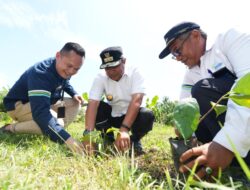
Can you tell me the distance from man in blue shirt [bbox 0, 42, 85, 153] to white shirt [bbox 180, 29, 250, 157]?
3.56ft

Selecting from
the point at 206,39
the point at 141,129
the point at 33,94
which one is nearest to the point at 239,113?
the point at 206,39

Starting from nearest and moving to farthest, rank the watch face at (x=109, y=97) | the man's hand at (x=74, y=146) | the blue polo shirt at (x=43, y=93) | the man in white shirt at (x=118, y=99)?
the man's hand at (x=74, y=146) < the blue polo shirt at (x=43, y=93) < the man in white shirt at (x=118, y=99) < the watch face at (x=109, y=97)

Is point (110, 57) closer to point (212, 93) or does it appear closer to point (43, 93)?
point (43, 93)

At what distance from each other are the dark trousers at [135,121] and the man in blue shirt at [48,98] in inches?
16.5

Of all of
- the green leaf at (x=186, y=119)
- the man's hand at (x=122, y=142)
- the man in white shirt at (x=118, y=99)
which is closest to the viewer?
the green leaf at (x=186, y=119)

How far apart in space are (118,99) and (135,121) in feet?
0.99

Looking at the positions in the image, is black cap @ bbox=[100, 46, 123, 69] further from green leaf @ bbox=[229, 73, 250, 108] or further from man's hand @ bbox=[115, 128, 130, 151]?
green leaf @ bbox=[229, 73, 250, 108]

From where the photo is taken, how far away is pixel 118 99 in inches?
130

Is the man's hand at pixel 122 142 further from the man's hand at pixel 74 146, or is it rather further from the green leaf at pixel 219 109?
the green leaf at pixel 219 109

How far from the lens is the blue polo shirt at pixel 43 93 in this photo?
2.72 m

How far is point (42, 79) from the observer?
315cm

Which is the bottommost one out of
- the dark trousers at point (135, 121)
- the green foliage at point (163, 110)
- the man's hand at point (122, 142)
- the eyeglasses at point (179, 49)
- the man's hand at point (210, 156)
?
the green foliage at point (163, 110)

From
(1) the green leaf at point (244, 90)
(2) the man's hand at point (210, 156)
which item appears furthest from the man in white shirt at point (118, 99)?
(1) the green leaf at point (244, 90)

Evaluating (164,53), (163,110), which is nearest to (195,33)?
(164,53)
